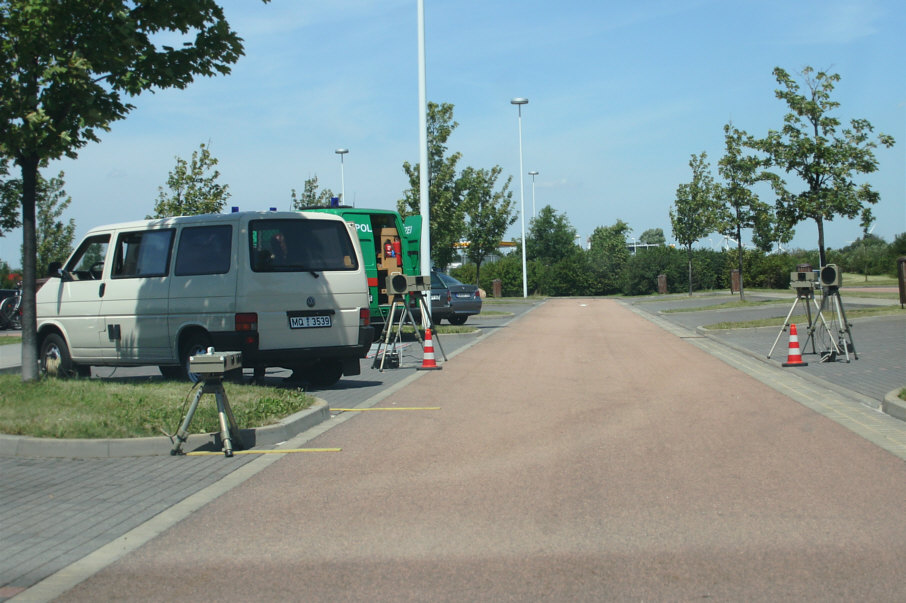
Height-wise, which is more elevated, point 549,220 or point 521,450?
point 549,220

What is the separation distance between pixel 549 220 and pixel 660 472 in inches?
3429

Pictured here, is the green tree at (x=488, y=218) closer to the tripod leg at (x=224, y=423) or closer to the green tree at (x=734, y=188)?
the green tree at (x=734, y=188)

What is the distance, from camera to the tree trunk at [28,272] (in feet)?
33.7

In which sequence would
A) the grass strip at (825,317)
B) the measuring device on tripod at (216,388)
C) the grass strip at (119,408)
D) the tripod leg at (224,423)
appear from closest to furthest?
the measuring device on tripod at (216,388) → the tripod leg at (224,423) → the grass strip at (119,408) → the grass strip at (825,317)

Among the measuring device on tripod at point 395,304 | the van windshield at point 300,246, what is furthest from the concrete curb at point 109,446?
the measuring device on tripod at point 395,304

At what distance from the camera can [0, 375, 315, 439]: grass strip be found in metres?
7.91

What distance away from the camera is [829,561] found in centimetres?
444

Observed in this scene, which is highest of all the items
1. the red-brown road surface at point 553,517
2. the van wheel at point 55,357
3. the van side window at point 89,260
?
the van side window at point 89,260

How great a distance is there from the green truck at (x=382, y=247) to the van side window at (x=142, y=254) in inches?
231

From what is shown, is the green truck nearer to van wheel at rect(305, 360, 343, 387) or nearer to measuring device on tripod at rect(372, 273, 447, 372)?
measuring device on tripod at rect(372, 273, 447, 372)

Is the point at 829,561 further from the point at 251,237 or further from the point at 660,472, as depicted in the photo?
the point at 251,237

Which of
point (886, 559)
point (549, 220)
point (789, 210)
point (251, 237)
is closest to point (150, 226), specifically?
point (251, 237)

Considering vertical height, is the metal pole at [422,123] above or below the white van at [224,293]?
above

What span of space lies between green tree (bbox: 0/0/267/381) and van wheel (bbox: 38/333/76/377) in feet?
5.48
